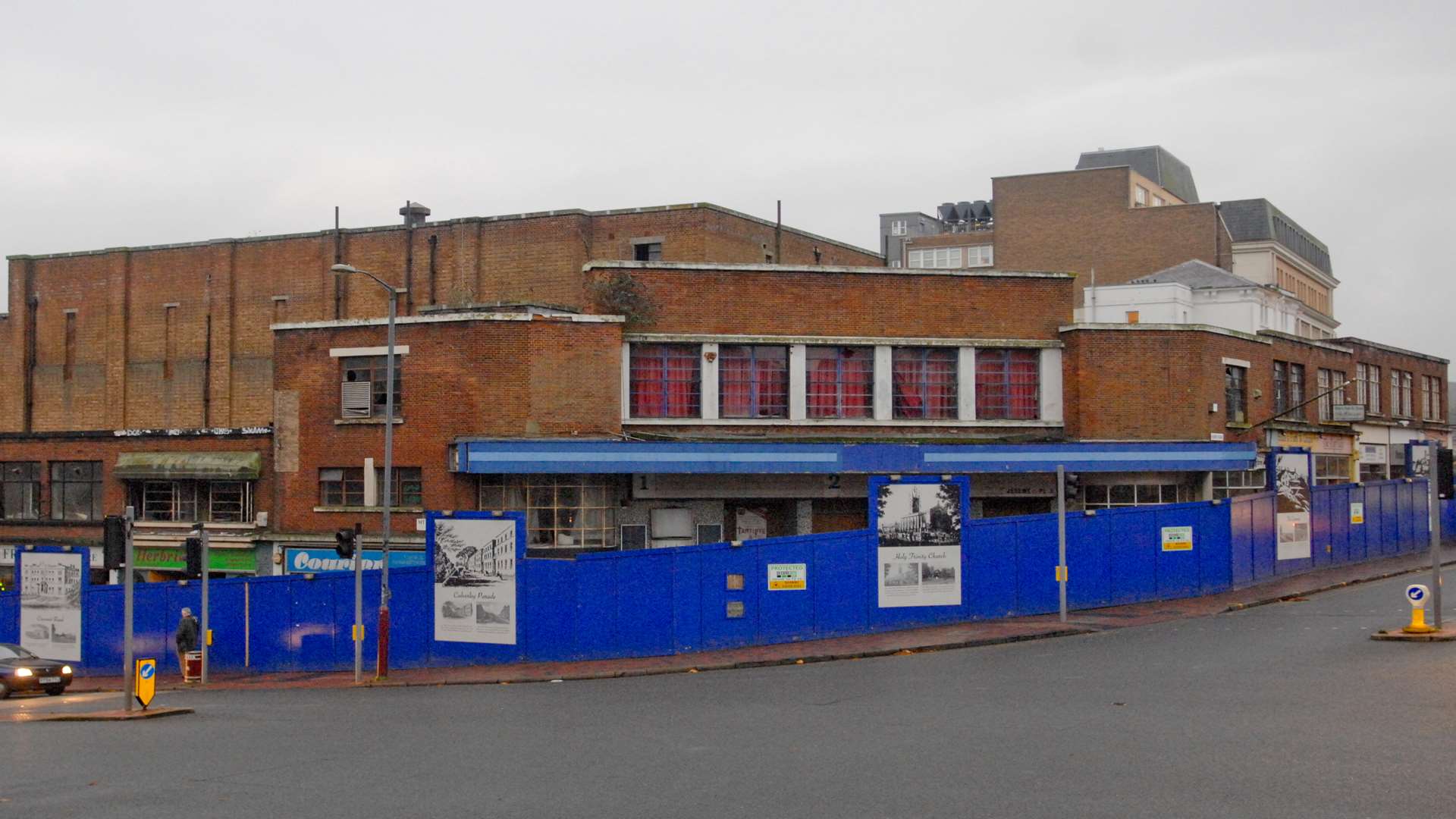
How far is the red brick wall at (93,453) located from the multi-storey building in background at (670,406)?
90 mm

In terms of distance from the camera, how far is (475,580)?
3033 centimetres

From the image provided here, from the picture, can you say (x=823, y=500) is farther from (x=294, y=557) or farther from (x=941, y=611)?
(x=294, y=557)

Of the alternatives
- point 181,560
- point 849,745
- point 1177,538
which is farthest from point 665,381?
point 849,745

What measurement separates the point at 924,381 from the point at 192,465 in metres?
23.3

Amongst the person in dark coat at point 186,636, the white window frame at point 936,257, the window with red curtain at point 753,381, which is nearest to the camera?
the person in dark coat at point 186,636

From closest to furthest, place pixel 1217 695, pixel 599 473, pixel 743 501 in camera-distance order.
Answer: pixel 1217 695, pixel 599 473, pixel 743 501

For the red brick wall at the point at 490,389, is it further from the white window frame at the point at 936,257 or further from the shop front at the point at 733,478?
the white window frame at the point at 936,257

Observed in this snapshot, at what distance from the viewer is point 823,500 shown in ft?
132

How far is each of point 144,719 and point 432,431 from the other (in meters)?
16.5

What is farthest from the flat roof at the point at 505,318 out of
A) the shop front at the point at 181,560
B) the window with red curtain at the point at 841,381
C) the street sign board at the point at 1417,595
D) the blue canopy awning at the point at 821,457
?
the street sign board at the point at 1417,595

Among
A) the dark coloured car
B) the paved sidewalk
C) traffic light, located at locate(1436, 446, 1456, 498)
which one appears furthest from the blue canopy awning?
traffic light, located at locate(1436, 446, 1456, 498)

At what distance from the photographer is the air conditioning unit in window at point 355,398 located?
40.2 m

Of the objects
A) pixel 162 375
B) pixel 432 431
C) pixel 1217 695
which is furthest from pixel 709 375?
pixel 162 375

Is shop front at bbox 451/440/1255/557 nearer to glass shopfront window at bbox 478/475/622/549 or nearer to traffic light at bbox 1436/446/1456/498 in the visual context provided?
glass shopfront window at bbox 478/475/622/549
